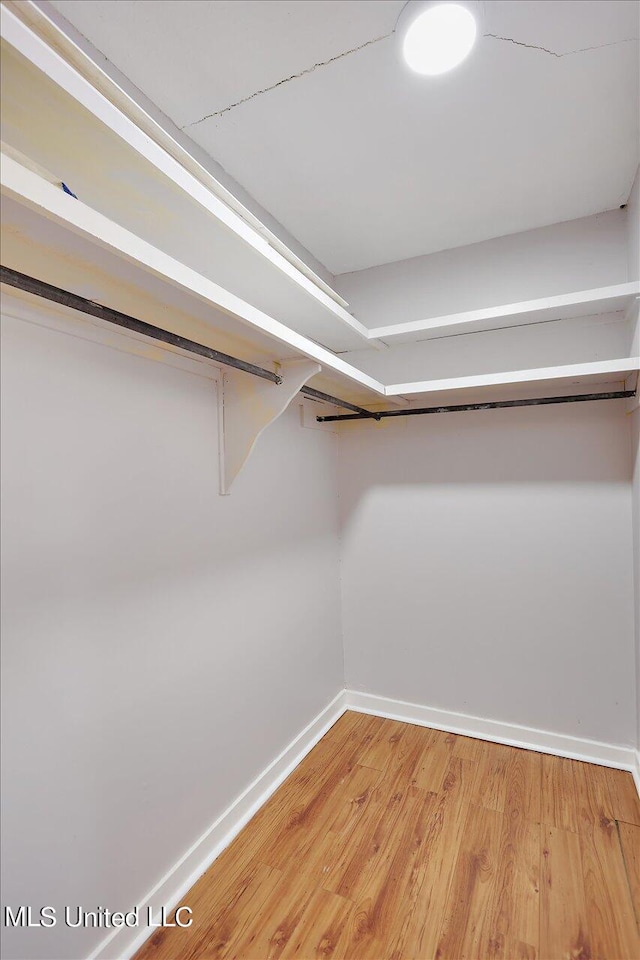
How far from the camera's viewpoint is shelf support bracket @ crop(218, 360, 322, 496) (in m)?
1.68

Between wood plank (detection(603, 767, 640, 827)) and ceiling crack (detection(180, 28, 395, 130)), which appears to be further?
→ wood plank (detection(603, 767, 640, 827))

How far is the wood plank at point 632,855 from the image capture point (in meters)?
1.47

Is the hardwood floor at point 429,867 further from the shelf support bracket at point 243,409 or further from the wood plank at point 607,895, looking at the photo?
the shelf support bracket at point 243,409

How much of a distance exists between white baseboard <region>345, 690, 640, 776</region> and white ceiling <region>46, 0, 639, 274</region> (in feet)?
8.15

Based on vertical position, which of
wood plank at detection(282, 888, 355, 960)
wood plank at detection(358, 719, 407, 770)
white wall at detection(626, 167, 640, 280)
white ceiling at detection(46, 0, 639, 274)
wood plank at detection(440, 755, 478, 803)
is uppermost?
white ceiling at detection(46, 0, 639, 274)

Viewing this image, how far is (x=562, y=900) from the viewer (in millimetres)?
1464

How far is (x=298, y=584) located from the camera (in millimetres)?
2301

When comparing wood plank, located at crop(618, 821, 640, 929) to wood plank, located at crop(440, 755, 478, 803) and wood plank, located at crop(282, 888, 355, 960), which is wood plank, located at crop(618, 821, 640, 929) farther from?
wood plank, located at crop(282, 888, 355, 960)

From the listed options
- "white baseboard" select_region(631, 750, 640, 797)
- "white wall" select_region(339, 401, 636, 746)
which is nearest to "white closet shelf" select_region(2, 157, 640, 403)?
"white wall" select_region(339, 401, 636, 746)

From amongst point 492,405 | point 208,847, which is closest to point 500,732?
point 208,847

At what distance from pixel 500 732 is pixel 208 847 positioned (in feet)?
4.94

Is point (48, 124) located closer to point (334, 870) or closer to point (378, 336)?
point (378, 336)

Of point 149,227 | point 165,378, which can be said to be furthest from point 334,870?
point 149,227

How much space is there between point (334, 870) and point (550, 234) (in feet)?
9.29
